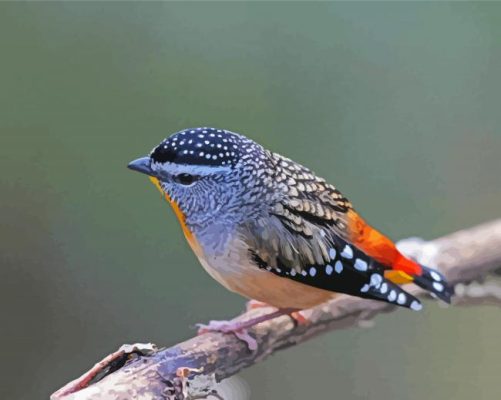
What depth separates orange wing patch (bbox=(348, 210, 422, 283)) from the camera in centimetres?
73

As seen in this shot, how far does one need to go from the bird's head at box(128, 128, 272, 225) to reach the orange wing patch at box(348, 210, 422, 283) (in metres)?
0.11

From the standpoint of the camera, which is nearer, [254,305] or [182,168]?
[182,168]

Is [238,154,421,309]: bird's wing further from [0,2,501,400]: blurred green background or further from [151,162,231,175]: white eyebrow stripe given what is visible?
[0,2,501,400]: blurred green background

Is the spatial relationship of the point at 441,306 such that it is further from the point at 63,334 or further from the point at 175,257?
the point at 63,334

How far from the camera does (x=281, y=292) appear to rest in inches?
27.6

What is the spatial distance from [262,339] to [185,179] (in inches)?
8.4

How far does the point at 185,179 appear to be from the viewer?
0.67 m

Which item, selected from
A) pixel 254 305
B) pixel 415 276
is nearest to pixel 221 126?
pixel 254 305

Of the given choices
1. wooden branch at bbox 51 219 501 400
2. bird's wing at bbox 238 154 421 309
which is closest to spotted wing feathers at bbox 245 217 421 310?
bird's wing at bbox 238 154 421 309

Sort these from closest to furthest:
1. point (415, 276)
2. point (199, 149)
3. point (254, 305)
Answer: point (199, 149) → point (415, 276) → point (254, 305)

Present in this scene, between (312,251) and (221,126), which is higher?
A: (221,126)

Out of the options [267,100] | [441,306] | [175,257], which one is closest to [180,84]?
[267,100]

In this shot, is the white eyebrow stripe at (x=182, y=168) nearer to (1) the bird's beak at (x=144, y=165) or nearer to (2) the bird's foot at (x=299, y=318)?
(1) the bird's beak at (x=144, y=165)

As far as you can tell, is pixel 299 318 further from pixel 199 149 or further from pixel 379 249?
pixel 199 149
